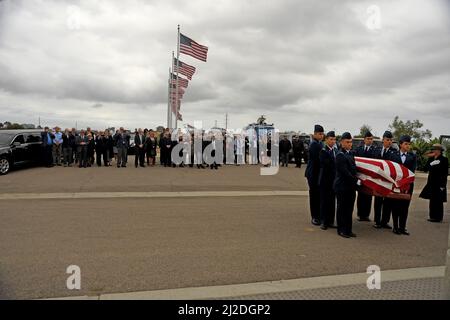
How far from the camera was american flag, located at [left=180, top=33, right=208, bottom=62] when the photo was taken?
76.7 ft

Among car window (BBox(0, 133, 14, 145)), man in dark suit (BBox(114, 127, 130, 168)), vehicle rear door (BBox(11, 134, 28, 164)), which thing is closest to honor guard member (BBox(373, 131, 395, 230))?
man in dark suit (BBox(114, 127, 130, 168))

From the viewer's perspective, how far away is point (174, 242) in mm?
6730

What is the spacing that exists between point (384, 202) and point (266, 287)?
4.62m

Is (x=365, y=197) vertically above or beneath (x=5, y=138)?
beneath

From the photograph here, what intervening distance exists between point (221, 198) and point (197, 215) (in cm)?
252

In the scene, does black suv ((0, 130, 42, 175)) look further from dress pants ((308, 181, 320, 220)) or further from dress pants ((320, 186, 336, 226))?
dress pants ((320, 186, 336, 226))

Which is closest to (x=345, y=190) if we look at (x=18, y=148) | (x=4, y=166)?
(x=4, y=166)

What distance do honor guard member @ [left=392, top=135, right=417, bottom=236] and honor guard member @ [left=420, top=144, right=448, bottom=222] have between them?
1.12m

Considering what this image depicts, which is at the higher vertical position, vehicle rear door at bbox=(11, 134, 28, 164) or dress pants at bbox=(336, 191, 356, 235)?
vehicle rear door at bbox=(11, 134, 28, 164)

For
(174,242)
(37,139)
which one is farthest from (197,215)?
(37,139)

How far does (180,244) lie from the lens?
21.7 ft

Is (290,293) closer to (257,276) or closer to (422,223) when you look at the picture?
(257,276)

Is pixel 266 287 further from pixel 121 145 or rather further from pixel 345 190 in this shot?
pixel 121 145
